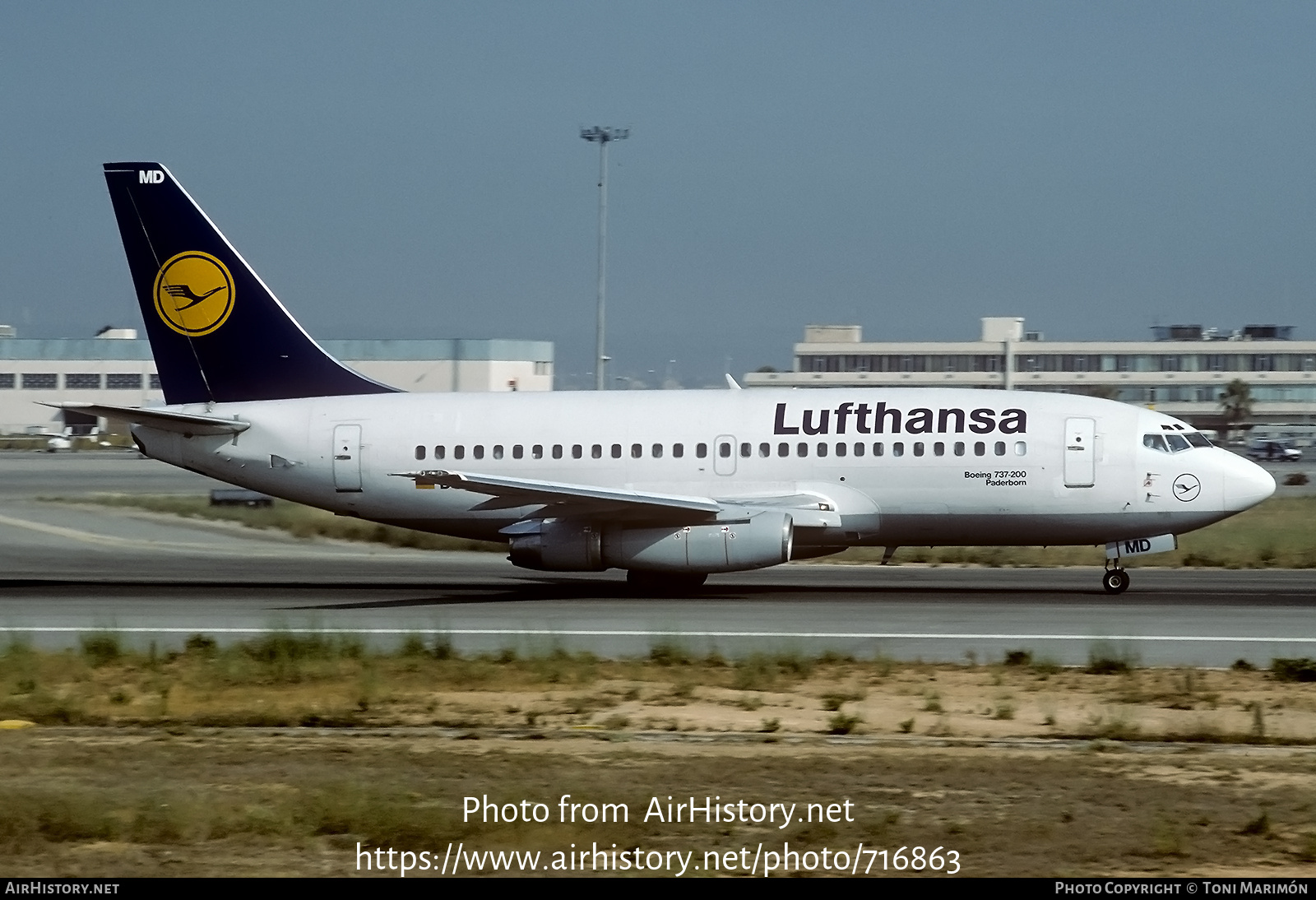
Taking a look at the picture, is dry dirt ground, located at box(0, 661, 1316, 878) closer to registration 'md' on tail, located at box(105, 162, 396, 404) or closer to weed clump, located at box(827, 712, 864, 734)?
weed clump, located at box(827, 712, 864, 734)

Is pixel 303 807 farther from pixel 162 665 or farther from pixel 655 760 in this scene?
pixel 162 665

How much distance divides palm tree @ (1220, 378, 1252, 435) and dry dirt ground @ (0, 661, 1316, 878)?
485 ft

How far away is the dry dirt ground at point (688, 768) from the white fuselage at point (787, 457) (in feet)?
31.4

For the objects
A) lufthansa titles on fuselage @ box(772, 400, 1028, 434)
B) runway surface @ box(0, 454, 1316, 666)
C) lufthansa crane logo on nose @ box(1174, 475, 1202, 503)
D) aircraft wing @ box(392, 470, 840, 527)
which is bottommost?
runway surface @ box(0, 454, 1316, 666)

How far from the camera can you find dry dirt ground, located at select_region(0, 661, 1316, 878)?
10.5m

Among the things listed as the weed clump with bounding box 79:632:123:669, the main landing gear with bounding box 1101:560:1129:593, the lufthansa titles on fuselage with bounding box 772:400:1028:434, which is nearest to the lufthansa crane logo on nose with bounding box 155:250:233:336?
the lufthansa titles on fuselage with bounding box 772:400:1028:434

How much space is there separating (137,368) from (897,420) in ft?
415

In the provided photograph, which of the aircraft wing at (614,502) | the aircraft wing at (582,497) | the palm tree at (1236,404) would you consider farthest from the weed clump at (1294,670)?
the palm tree at (1236,404)

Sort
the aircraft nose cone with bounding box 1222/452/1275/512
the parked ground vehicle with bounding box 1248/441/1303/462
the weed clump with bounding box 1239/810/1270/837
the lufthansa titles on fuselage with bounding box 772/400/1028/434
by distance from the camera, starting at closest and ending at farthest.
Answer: the weed clump with bounding box 1239/810/1270/837 → the aircraft nose cone with bounding box 1222/452/1275/512 → the lufthansa titles on fuselage with bounding box 772/400/1028/434 → the parked ground vehicle with bounding box 1248/441/1303/462

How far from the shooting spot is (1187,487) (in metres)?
27.9

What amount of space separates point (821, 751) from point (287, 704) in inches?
236

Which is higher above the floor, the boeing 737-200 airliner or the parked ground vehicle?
the parked ground vehicle

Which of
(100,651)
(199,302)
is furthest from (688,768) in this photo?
(199,302)

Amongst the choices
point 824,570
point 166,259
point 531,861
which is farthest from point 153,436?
point 531,861
